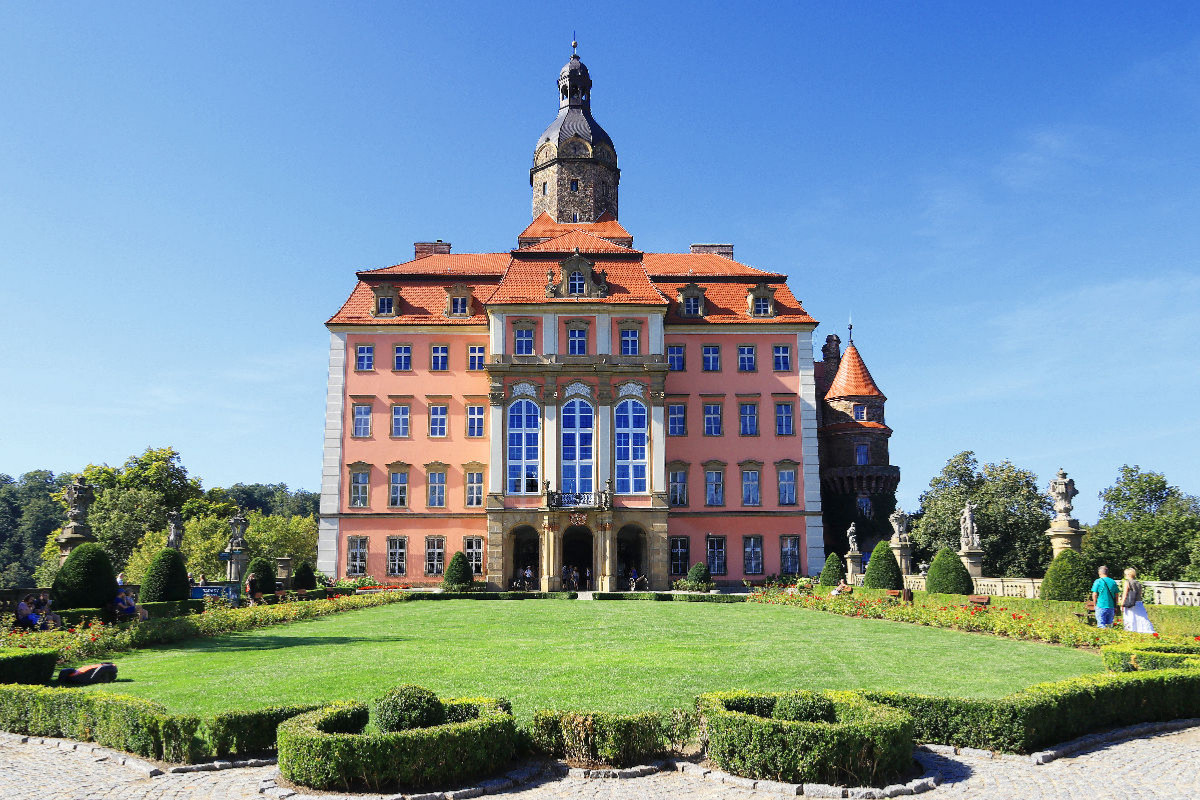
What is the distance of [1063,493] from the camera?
85.0 feet

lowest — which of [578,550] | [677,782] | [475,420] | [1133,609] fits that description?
[677,782]

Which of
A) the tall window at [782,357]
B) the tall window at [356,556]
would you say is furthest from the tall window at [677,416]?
the tall window at [356,556]

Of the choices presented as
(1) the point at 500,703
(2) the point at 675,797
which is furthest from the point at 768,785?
(1) the point at 500,703

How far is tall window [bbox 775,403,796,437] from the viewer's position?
45000mm

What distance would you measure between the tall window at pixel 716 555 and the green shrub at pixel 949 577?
16301 millimetres

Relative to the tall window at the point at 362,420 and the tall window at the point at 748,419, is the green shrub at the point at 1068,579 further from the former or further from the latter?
the tall window at the point at 362,420

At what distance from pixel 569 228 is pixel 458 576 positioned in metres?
22.0

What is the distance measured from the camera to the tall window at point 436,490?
4341 centimetres

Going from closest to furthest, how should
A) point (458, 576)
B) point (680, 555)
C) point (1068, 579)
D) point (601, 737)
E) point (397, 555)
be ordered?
point (601, 737) < point (1068, 579) < point (458, 576) < point (397, 555) < point (680, 555)

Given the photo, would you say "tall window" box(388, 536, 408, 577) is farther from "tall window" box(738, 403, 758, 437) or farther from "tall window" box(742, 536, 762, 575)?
"tall window" box(738, 403, 758, 437)

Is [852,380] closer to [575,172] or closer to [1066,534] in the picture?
[575,172]

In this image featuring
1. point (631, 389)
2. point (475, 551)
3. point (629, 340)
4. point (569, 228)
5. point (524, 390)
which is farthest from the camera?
point (569, 228)

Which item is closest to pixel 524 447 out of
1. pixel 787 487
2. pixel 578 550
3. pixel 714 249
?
pixel 578 550

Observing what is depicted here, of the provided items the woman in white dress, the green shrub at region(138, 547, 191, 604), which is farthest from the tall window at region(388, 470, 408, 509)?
the woman in white dress
